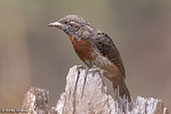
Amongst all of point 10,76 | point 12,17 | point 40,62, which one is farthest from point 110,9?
point 10,76

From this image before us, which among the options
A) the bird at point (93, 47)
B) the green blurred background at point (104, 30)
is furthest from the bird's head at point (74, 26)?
the green blurred background at point (104, 30)

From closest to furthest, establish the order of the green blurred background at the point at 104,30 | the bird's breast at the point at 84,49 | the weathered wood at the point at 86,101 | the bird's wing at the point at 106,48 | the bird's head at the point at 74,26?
the weathered wood at the point at 86,101 < the bird's head at the point at 74,26 < the bird's breast at the point at 84,49 < the bird's wing at the point at 106,48 < the green blurred background at the point at 104,30

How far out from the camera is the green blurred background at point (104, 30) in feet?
39.1

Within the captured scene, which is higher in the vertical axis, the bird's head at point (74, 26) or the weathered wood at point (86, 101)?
the bird's head at point (74, 26)

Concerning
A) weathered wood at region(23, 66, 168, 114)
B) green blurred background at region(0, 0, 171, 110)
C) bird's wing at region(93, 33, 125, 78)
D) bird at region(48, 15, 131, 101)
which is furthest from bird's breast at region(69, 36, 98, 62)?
green blurred background at region(0, 0, 171, 110)

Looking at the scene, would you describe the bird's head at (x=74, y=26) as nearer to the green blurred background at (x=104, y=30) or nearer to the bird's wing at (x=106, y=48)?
the bird's wing at (x=106, y=48)

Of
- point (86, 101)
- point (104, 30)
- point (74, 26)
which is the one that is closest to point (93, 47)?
point (74, 26)

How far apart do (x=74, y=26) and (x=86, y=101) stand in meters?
1.57

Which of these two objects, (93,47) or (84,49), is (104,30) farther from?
(84,49)

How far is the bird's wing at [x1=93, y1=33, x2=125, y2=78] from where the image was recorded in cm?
938

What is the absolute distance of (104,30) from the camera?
14.0 meters

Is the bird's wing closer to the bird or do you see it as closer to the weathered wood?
the bird

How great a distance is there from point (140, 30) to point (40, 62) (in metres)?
2.36

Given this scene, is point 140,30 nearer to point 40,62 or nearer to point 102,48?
point 40,62
